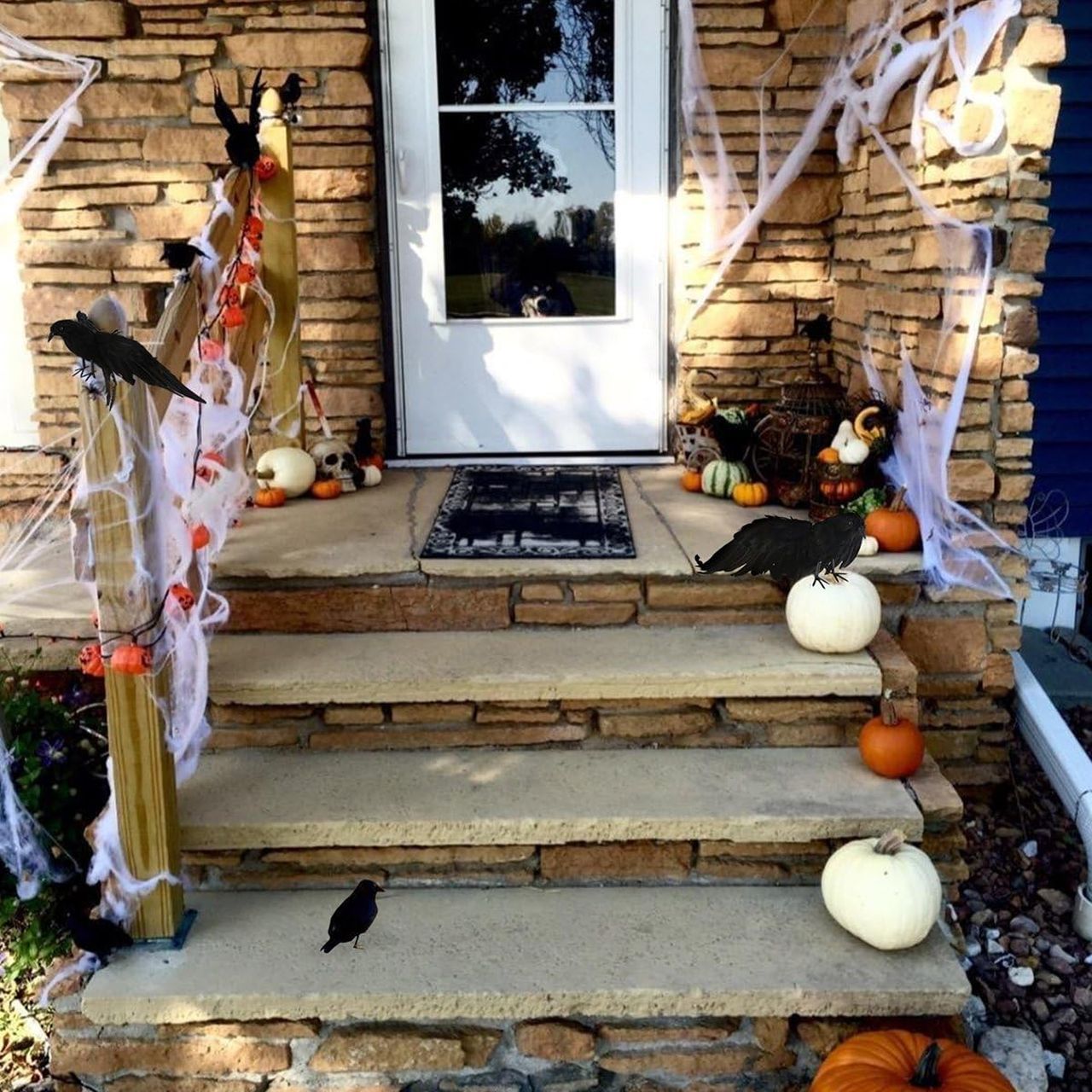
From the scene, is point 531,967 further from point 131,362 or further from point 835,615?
point 131,362

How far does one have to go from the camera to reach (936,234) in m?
3.19

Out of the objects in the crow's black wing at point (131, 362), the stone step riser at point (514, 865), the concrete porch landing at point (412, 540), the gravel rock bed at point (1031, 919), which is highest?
the crow's black wing at point (131, 362)

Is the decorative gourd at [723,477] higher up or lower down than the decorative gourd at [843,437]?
lower down

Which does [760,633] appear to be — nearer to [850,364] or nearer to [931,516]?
[931,516]

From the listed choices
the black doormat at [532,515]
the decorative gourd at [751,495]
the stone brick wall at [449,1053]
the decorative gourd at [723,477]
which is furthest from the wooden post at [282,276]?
the stone brick wall at [449,1053]

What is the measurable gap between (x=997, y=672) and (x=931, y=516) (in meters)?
0.51

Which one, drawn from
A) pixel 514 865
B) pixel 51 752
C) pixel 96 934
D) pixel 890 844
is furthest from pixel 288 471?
pixel 890 844

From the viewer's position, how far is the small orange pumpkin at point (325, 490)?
12.7 feet

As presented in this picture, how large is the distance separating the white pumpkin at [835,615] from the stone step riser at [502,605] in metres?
0.25

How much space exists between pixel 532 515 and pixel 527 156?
1480mm

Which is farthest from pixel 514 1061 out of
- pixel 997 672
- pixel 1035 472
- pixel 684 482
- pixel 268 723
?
pixel 1035 472

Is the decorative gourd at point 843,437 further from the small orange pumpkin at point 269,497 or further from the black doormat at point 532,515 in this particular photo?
the small orange pumpkin at point 269,497

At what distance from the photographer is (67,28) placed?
3949 millimetres

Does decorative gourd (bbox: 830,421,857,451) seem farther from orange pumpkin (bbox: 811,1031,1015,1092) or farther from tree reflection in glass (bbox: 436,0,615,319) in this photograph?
orange pumpkin (bbox: 811,1031,1015,1092)
